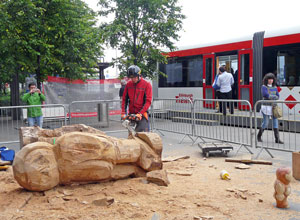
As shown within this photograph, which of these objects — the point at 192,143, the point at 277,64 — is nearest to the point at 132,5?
the point at 277,64

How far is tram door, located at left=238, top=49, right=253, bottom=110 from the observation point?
46.3 feet

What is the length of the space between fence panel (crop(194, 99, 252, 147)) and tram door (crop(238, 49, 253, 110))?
15.3 ft

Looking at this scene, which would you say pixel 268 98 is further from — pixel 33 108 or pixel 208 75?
pixel 208 75

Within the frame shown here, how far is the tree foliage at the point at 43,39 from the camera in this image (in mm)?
12602

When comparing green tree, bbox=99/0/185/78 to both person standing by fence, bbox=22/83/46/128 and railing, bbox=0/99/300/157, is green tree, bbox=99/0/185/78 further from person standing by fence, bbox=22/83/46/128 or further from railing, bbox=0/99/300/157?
person standing by fence, bbox=22/83/46/128

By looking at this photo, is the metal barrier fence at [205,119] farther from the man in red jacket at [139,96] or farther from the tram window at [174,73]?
the tram window at [174,73]

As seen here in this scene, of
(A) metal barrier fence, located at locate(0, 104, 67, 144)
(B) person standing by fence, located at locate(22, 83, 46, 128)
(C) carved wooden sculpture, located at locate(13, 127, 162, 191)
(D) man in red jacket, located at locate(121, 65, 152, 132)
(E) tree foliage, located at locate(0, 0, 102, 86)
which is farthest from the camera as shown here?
(E) tree foliage, located at locate(0, 0, 102, 86)

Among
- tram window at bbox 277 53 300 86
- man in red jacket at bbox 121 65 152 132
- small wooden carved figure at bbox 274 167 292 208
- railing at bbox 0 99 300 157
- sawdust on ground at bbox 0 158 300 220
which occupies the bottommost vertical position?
sawdust on ground at bbox 0 158 300 220

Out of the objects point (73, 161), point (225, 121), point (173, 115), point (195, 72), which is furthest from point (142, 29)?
point (73, 161)

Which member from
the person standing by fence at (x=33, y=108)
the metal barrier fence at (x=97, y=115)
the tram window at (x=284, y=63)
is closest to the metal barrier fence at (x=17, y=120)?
the person standing by fence at (x=33, y=108)

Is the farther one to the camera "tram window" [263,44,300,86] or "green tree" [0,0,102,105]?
"green tree" [0,0,102,105]

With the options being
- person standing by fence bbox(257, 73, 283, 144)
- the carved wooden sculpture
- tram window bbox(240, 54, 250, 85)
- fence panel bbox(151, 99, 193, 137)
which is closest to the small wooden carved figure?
the carved wooden sculpture

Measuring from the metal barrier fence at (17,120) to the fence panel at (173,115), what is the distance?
301cm

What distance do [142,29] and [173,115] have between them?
236 inches
